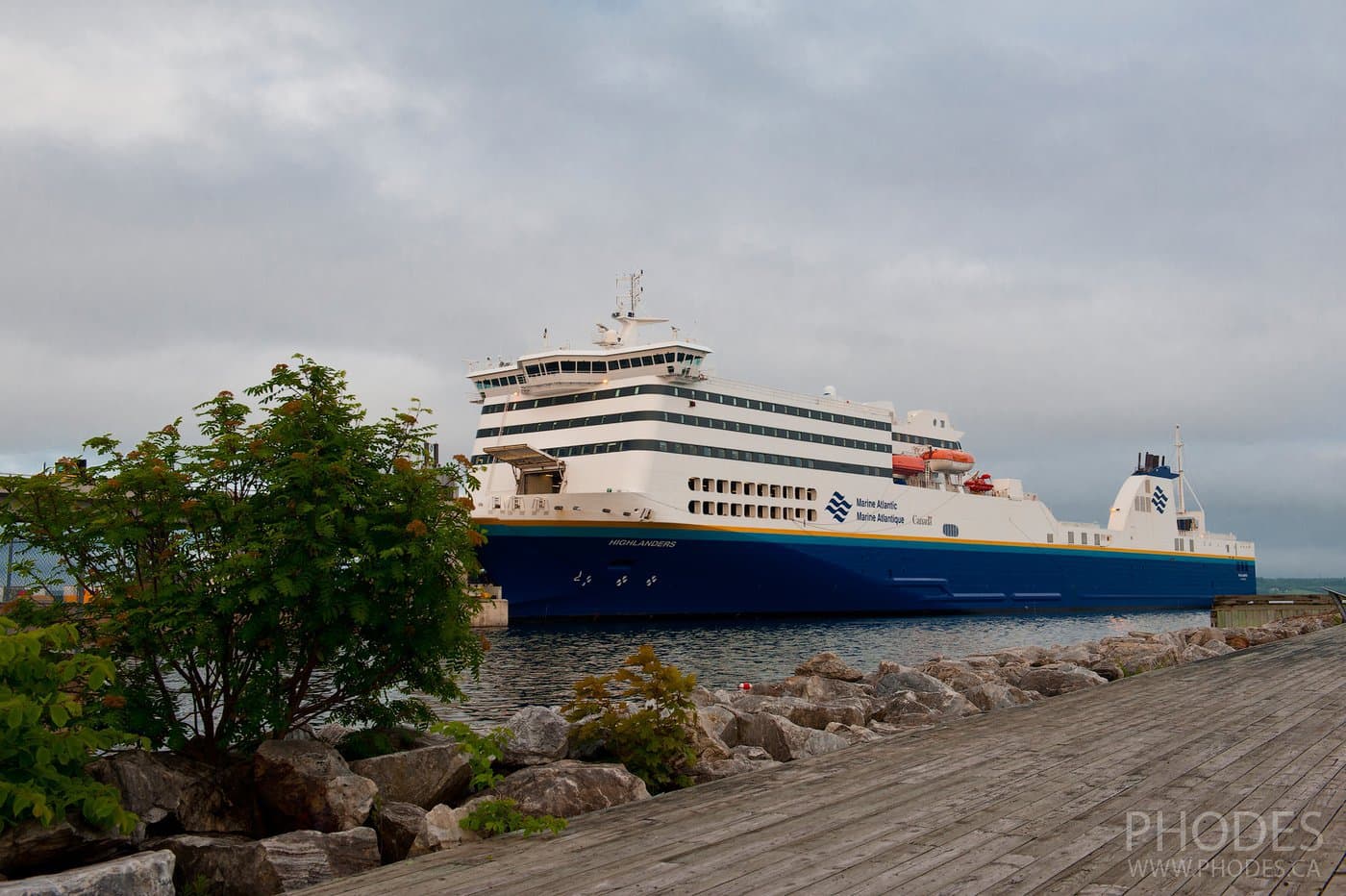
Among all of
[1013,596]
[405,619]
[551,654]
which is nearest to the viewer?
[405,619]

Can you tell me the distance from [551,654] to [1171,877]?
891 inches

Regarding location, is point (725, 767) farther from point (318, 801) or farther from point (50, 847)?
point (50, 847)

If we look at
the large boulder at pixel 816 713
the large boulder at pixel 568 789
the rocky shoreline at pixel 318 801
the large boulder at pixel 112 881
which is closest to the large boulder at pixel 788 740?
the rocky shoreline at pixel 318 801

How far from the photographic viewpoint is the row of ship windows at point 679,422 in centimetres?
3969

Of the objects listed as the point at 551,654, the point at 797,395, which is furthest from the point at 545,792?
the point at 797,395

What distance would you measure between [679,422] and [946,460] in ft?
62.3

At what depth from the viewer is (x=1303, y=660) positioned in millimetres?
14594

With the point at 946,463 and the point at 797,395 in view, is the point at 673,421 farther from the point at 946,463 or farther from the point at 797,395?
the point at 946,463

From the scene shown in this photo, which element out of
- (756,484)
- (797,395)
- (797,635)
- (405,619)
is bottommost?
(797,635)

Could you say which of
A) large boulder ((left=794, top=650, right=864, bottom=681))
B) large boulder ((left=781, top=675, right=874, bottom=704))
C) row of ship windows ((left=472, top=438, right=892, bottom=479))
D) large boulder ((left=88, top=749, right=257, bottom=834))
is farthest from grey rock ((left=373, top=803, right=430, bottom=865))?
row of ship windows ((left=472, top=438, right=892, bottom=479))

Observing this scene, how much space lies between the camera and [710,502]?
40.1 meters

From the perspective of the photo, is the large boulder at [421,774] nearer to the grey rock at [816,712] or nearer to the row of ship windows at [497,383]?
the grey rock at [816,712]

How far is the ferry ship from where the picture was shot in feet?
121

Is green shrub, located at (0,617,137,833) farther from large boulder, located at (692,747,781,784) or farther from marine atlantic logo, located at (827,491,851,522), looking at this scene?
marine atlantic logo, located at (827,491,851,522)
